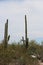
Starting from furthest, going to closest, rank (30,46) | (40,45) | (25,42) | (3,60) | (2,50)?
(40,45)
(30,46)
(25,42)
(2,50)
(3,60)

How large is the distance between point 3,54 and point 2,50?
134 centimetres

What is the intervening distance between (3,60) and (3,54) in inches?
46.8

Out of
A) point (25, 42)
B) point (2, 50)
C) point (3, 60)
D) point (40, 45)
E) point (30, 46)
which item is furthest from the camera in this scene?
point (40, 45)

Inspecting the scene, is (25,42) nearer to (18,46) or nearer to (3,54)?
(18,46)

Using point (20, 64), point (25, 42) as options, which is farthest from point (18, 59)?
point (25, 42)

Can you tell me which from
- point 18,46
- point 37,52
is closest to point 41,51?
point 37,52

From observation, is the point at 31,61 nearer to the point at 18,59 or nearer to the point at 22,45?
the point at 18,59

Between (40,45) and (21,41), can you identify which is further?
(40,45)

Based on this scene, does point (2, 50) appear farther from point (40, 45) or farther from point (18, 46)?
point (40, 45)

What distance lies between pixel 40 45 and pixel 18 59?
13.4 metres

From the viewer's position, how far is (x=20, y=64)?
2564cm

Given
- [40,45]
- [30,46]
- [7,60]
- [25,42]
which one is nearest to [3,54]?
[7,60]

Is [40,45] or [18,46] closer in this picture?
[18,46]

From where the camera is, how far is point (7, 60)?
84.7ft
